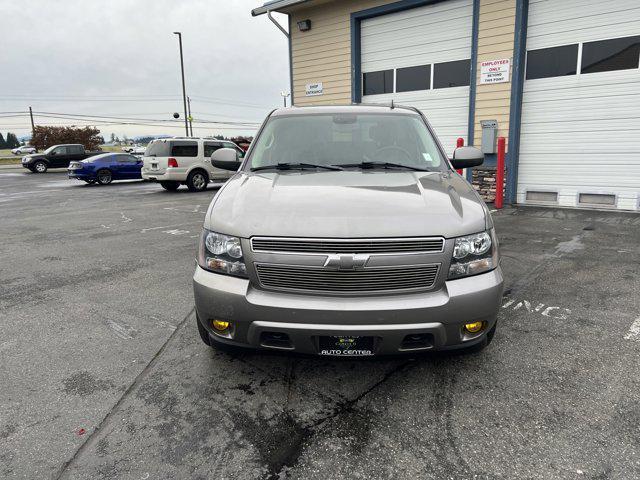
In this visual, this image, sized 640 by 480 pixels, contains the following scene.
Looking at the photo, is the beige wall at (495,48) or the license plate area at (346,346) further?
the beige wall at (495,48)

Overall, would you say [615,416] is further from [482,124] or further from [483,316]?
[482,124]

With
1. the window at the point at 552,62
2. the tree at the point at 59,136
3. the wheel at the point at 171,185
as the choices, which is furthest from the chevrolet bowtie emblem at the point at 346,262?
the tree at the point at 59,136

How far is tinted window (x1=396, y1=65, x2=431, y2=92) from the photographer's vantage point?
36.8 ft

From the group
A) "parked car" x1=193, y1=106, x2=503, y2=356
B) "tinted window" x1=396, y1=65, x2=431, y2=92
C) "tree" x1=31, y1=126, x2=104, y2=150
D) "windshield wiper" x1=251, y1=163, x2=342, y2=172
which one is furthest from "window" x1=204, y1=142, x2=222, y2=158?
"tree" x1=31, y1=126, x2=104, y2=150

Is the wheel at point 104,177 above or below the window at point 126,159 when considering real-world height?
below

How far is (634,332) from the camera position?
3.39 m

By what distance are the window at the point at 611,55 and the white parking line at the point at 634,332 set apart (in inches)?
286

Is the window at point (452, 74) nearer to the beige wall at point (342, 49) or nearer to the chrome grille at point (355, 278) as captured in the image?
the beige wall at point (342, 49)

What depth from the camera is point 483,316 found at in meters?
2.40

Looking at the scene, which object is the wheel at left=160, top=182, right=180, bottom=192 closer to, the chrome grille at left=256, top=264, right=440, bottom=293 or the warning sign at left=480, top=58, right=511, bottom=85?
the warning sign at left=480, top=58, right=511, bottom=85

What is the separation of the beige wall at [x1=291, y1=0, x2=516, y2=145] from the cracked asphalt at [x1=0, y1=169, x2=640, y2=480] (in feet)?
21.0

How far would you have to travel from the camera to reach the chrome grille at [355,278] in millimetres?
2325

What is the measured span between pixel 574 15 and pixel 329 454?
33.5ft

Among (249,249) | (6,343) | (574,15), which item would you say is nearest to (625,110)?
(574,15)
